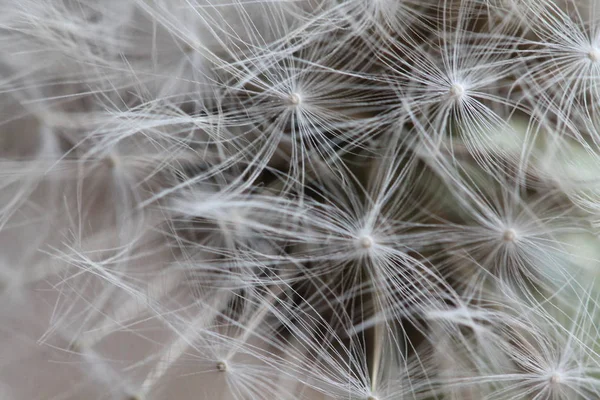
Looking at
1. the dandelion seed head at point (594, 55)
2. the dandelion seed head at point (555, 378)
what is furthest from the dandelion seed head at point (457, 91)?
the dandelion seed head at point (555, 378)

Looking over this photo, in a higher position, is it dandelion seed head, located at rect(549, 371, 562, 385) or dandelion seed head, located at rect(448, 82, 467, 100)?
dandelion seed head, located at rect(448, 82, 467, 100)

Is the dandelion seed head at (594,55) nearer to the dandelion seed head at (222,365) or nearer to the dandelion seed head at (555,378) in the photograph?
the dandelion seed head at (555,378)

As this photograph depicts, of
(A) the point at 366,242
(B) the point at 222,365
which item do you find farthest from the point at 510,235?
(B) the point at 222,365

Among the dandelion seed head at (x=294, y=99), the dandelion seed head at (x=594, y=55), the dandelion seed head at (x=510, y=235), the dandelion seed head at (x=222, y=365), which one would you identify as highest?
the dandelion seed head at (x=594, y=55)

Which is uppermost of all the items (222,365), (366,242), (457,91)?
(457,91)

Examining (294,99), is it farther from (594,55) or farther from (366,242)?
(594,55)

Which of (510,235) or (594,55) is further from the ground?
(594,55)

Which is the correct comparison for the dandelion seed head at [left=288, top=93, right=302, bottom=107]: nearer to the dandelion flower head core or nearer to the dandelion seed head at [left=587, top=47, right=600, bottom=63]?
the dandelion flower head core

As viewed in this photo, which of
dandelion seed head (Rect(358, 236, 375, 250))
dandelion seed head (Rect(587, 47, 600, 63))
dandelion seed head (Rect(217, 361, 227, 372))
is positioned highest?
dandelion seed head (Rect(587, 47, 600, 63))

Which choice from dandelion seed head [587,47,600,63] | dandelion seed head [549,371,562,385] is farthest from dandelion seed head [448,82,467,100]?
dandelion seed head [549,371,562,385]

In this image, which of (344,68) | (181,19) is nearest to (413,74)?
(344,68)

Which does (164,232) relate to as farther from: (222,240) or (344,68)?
(344,68)
